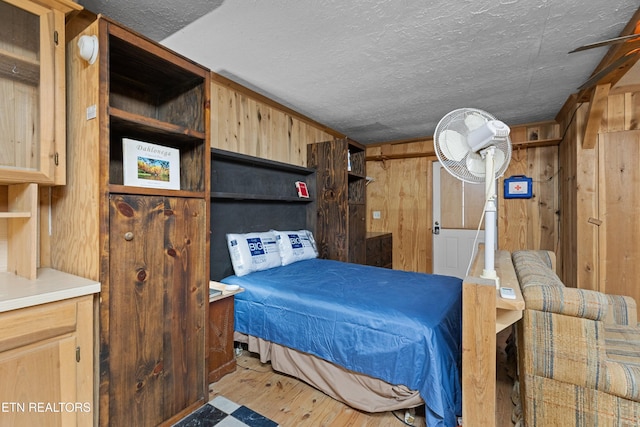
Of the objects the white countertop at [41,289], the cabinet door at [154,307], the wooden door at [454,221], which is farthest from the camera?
the wooden door at [454,221]

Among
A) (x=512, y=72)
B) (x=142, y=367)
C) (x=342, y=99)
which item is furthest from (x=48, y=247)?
(x=512, y=72)

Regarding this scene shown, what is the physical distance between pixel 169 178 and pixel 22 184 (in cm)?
60

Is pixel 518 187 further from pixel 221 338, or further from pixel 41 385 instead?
pixel 41 385

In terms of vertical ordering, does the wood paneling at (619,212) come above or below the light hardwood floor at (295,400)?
above

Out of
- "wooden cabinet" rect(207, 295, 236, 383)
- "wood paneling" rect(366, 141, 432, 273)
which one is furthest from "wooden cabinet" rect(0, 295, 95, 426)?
"wood paneling" rect(366, 141, 432, 273)

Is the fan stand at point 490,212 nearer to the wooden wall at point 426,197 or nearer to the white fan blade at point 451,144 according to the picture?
the white fan blade at point 451,144

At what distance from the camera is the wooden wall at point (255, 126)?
2.60m

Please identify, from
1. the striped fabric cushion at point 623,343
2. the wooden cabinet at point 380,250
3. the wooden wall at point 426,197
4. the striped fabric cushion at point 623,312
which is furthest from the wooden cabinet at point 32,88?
the wooden wall at point 426,197

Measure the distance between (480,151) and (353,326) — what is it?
1186 mm

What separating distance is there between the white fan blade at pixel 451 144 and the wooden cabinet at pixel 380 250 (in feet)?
8.17

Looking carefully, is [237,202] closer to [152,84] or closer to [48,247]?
[152,84]

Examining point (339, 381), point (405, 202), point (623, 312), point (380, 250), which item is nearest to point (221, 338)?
point (339, 381)

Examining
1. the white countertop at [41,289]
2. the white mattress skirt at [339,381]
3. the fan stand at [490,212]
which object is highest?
the fan stand at [490,212]

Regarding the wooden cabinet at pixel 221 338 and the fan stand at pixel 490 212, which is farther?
the wooden cabinet at pixel 221 338
